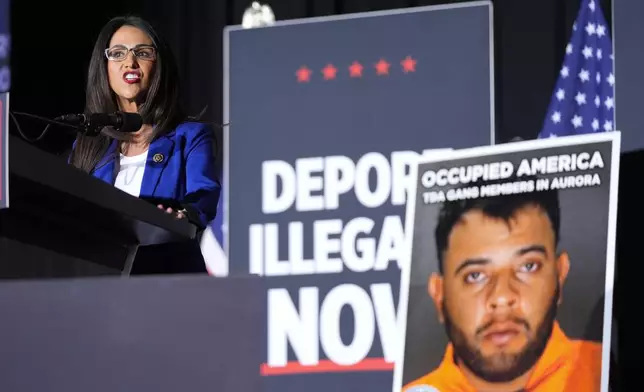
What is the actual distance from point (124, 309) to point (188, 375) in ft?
0.19

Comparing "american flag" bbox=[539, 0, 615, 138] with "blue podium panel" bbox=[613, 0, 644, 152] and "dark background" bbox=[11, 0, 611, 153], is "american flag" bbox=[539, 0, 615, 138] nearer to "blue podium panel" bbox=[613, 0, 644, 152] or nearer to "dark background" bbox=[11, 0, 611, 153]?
"dark background" bbox=[11, 0, 611, 153]

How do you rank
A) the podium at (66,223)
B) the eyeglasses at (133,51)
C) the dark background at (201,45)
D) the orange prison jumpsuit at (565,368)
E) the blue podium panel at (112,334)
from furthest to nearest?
1. the dark background at (201,45)
2. the orange prison jumpsuit at (565,368)
3. the eyeglasses at (133,51)
4. the podium at (66,223)
5. the blue podium panel at (112,334)

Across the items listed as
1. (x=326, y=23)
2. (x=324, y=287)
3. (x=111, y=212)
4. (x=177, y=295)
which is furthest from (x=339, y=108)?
(x=177, y=295)

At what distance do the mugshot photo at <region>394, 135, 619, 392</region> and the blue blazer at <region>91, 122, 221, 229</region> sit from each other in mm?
1200

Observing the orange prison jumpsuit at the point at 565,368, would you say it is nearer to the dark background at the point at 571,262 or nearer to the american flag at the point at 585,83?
the dark background at the point at 571,262

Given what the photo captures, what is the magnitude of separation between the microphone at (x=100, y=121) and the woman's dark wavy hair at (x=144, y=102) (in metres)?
0.30

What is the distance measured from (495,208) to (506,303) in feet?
0.90

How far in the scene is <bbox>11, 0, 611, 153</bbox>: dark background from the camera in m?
4.35

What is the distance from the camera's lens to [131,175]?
6.40 ft

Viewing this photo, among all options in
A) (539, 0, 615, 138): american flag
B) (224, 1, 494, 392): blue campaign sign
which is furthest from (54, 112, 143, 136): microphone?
(539, 0, 615, 138): american flag

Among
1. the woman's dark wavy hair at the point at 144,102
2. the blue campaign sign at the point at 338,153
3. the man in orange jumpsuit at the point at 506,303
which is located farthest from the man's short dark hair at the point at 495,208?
the woman's dark wavy hair at the point at 144,102

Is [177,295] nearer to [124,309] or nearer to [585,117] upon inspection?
[124,309]

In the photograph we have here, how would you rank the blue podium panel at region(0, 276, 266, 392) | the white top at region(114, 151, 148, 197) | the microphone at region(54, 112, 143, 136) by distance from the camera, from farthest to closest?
the white top at region(114, 151, 148, 197) → the microphone at region(54, 112, 143, 136) → the blue podium panel at region(0, 276, 266, 392)

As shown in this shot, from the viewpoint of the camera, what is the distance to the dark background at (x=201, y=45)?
4.35 meters
